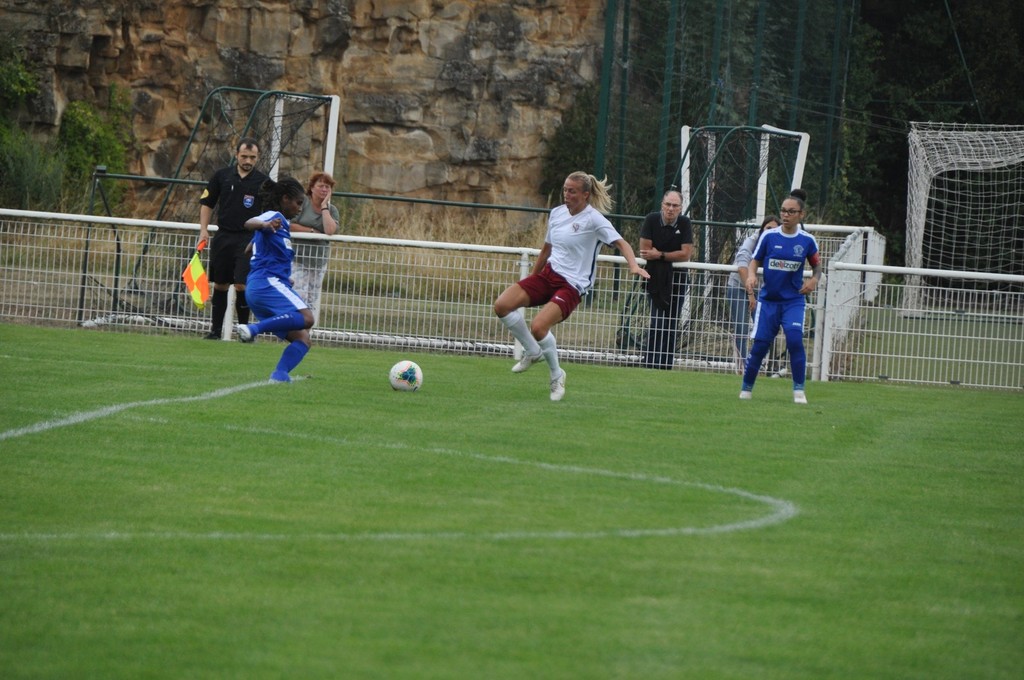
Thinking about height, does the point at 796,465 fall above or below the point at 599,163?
below

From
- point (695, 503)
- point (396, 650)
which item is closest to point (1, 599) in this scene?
point (396, 650)

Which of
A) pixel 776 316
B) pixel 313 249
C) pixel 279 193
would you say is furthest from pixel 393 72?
pixel 279 193

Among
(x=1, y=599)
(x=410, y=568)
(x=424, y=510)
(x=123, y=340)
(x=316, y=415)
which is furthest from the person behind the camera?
(x=123, y=340)

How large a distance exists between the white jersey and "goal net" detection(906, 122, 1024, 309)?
1976 cm

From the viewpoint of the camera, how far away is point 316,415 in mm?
9484

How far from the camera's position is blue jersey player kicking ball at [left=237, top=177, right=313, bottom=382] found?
11180 millimetres

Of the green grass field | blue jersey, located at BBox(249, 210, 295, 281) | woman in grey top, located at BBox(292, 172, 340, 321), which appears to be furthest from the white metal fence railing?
the green grass field

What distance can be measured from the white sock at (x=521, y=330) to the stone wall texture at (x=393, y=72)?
24.7m

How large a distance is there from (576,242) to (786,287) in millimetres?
2228

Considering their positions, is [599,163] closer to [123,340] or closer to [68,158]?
[123,340]

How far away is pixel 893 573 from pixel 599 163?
62.3 feet

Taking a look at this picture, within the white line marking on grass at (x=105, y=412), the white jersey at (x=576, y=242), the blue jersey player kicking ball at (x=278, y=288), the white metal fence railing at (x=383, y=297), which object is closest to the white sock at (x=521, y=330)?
the white jersey at (x=576, y=242)

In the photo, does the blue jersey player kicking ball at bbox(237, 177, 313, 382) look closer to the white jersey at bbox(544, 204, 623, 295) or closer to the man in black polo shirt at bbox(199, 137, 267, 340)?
the white jersey at bbox(544, 204, 623, 295)

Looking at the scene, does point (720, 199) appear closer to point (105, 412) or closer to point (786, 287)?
point (786, 287)
